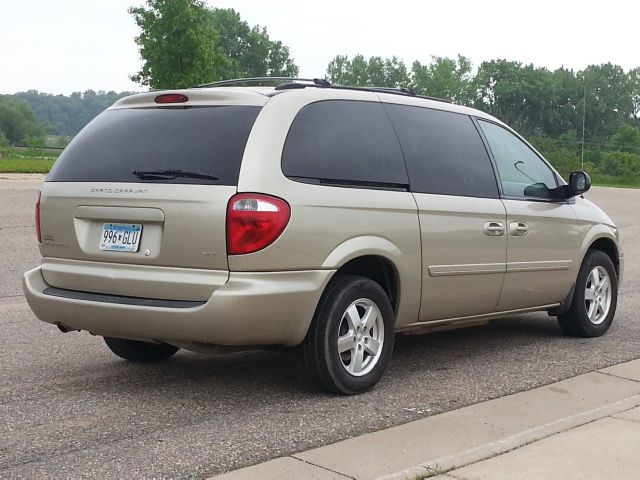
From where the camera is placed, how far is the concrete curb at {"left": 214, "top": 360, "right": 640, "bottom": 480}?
158 inches

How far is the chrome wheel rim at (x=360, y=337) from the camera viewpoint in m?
5.36

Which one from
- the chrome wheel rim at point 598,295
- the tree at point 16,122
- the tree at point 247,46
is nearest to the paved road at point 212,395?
the chrome wheel rim at point 598,295

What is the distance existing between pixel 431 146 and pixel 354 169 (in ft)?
2.78

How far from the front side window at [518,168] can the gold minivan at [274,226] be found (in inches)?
10.7

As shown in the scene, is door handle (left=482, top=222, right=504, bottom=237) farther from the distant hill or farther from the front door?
the distant hill

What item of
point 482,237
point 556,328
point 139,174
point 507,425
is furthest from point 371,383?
point 556,328

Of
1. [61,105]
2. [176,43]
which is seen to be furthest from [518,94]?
[176,43]

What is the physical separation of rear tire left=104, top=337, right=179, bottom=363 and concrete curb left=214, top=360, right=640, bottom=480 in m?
2.17

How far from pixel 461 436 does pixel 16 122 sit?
12981cm

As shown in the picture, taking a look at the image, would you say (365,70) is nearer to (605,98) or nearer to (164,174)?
(605,98)

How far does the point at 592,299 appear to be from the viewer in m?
7.58

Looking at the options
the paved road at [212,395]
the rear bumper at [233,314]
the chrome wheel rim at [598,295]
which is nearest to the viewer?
the paved road at [212,395]

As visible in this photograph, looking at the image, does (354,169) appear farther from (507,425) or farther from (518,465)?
(518,465)

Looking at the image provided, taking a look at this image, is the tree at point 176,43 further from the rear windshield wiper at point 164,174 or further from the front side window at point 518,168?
the rear windshield wiper at point 164,174
